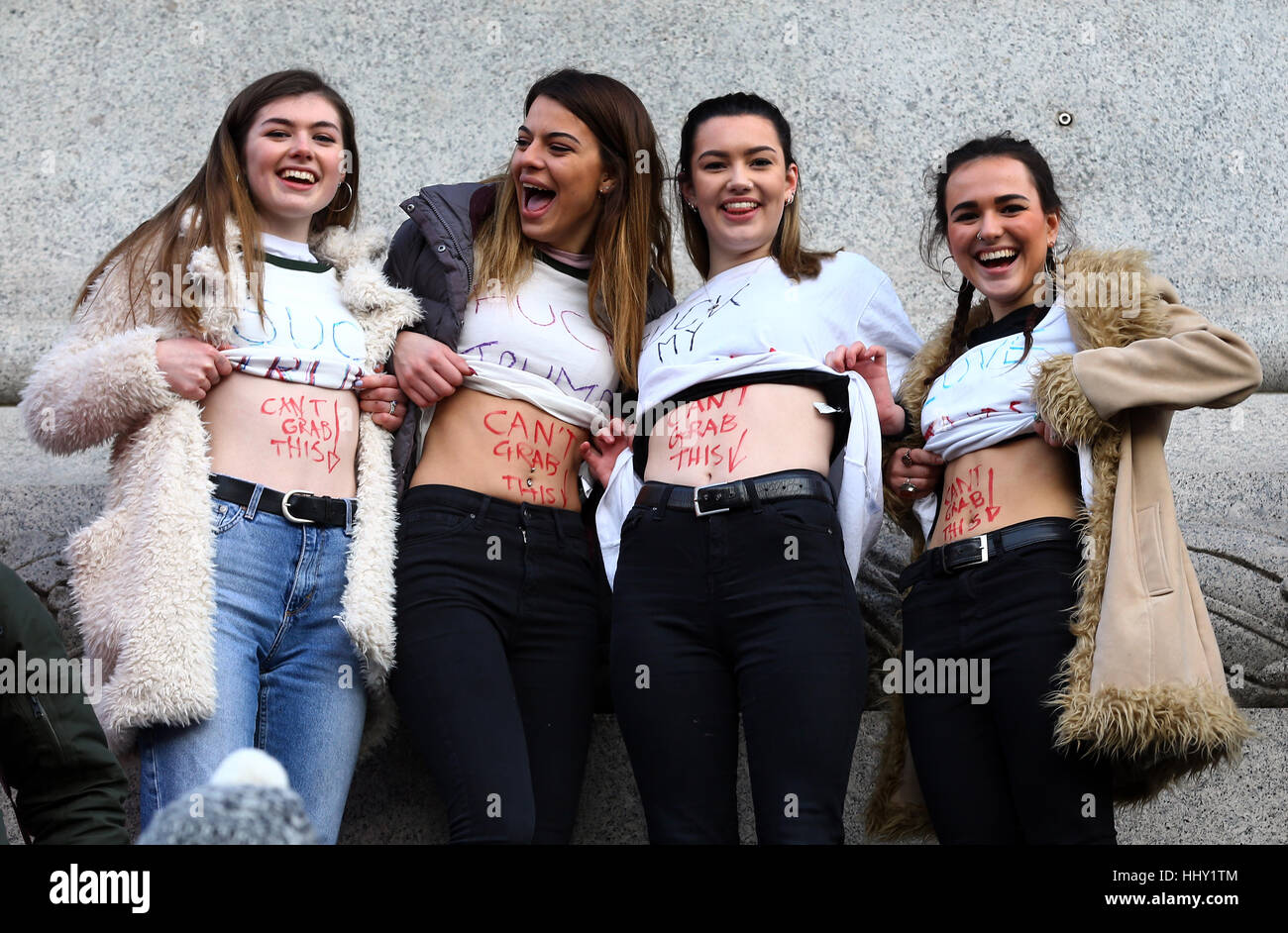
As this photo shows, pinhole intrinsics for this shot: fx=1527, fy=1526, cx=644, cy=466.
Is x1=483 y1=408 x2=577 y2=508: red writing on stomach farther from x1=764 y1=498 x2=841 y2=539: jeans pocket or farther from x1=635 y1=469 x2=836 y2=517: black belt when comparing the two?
x1=764 y1=498 x2=841 y2=539: jeans pocket

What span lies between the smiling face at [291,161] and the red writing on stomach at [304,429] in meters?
0.57

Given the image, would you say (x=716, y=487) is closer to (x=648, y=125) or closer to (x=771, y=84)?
(x=648, y=125)

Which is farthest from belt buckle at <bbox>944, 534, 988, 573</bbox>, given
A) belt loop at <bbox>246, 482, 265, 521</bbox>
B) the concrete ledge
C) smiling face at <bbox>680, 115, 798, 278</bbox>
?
belt loop at <bbox>246, 482, 265, 521</bbox>

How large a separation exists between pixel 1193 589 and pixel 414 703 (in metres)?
1.79

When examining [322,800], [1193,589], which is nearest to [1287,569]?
[1193,589]

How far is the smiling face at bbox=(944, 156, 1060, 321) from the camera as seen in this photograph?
3.89 meters

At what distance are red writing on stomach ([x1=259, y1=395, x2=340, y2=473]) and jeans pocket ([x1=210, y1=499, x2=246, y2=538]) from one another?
7.3 inches

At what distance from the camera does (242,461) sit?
3678mm

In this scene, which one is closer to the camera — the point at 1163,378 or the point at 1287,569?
the point at 1163,378

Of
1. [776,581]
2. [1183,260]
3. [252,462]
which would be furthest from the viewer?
[1183,260]

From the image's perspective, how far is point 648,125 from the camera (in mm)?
4246

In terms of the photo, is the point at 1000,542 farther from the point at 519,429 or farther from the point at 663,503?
the point at 519,429

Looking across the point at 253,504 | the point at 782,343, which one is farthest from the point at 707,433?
the point at 253,504

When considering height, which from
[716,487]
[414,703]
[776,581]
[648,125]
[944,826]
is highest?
[648,125]
